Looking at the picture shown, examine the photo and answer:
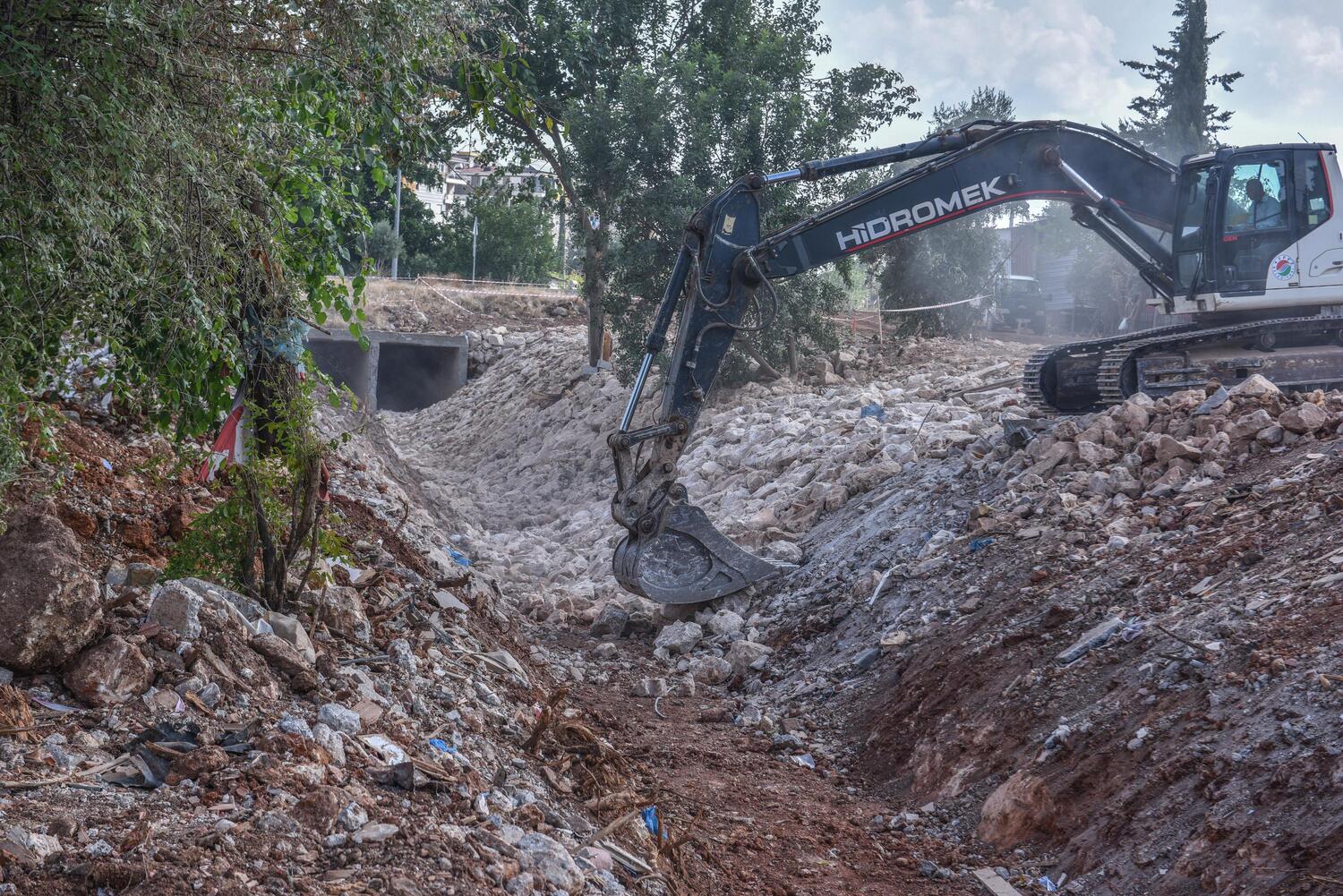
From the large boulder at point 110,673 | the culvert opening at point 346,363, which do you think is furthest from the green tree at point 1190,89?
the large boulder at point 110,673

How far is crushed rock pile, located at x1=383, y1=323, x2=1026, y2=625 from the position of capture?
37.0ft

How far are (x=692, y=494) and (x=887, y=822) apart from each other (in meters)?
7.97

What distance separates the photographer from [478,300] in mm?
30812

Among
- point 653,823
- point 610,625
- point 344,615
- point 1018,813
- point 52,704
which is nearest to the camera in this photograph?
point 52,704

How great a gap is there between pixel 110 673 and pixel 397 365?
26.8 meters

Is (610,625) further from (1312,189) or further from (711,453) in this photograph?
(1312,189)

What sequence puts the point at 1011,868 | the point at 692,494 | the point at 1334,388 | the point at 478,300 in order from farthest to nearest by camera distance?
the point at 478,300 → the point at 692,494 → the point at 1334,388 → the point at 1011,868

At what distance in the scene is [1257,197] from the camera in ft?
33.8

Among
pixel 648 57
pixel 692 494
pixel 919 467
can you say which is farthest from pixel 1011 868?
pixel 648 57

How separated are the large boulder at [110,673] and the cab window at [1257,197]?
374 inches

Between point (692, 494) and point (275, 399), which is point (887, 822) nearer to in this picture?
point (275, 399)

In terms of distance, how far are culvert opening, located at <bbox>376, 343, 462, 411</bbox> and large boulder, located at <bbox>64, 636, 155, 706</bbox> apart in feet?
81.5

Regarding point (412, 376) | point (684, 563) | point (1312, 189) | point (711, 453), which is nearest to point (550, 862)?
point (684, 563)

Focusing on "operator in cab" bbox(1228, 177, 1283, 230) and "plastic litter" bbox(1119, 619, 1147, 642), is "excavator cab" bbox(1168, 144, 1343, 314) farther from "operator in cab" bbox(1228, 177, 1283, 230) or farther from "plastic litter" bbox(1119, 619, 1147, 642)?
"plastic litter" bbox(1119, 619, 1147, 642)
